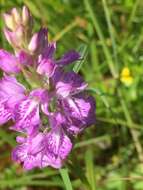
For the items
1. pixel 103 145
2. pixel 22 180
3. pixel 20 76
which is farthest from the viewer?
pixel 103 145

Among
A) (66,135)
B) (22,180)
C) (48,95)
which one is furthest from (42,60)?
(22,180)

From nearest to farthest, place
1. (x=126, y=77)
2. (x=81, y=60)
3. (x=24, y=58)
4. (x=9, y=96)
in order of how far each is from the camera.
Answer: (x=24, y=58), (x=9, y=96), (x=81, y=60), (x=126, y=77)

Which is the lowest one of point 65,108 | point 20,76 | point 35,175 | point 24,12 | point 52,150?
point 35,175

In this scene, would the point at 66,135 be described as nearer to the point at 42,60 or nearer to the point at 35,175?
the point at 42,60

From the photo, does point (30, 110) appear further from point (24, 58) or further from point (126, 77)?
point (126, 77)

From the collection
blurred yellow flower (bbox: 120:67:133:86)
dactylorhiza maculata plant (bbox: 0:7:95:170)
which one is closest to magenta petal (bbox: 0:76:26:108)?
dactylorhiza maculata plant (bbox: 0:7:95:170)

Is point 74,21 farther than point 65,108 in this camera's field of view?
Yes

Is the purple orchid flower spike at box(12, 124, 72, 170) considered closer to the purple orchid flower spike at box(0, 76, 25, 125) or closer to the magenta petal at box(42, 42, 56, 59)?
the purple orchid flower spike at box(0, 76, 25, 125)

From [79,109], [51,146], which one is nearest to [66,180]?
[51,146]
